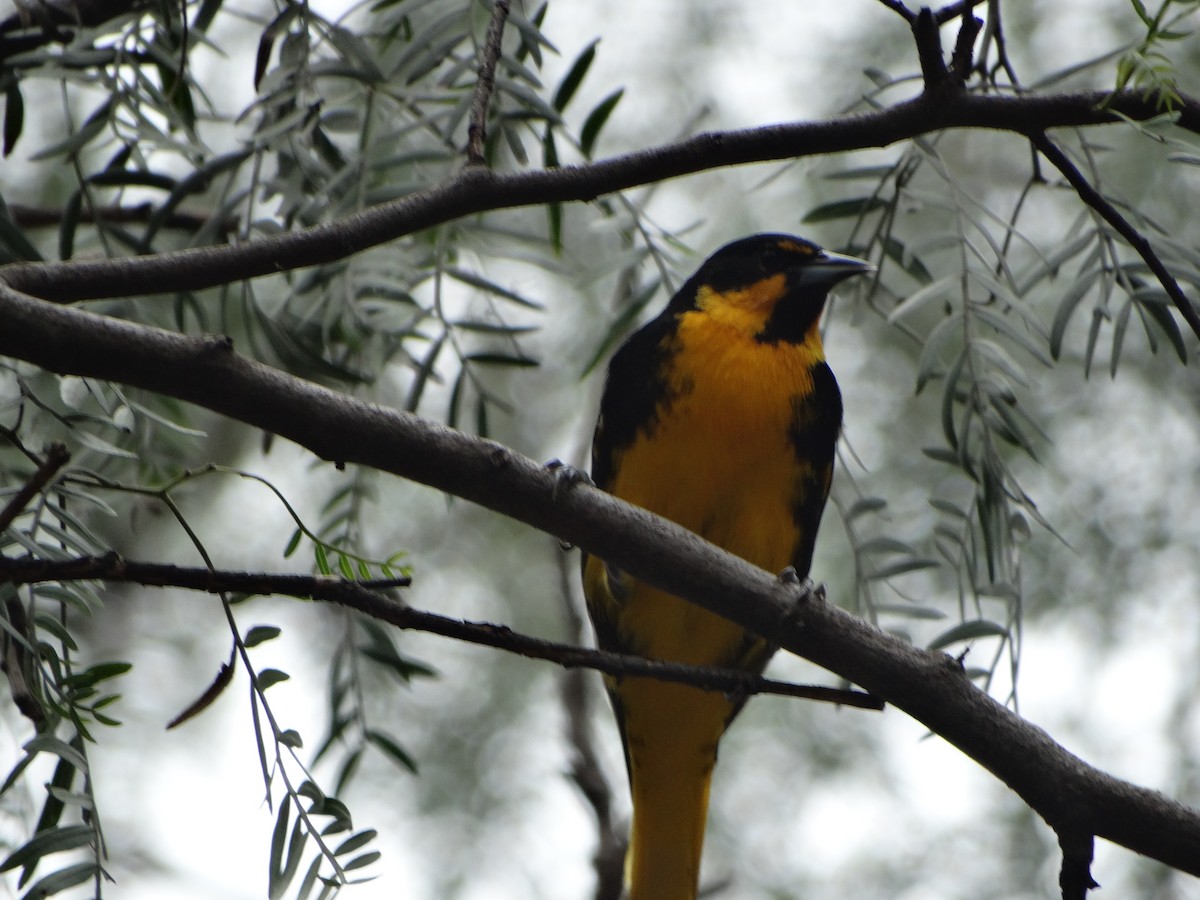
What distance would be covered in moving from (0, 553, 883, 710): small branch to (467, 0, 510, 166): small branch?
2.71 feet

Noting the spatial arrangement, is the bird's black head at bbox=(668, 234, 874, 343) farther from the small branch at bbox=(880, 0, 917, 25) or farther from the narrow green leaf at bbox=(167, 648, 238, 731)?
the narrow green leaf at bbox=(167, 648, 238, 731)

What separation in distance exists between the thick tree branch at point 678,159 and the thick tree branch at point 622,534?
10.1 inches

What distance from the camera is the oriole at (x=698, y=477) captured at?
3604 millimetres

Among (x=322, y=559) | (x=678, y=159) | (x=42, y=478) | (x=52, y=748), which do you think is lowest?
(x=52, y=748)

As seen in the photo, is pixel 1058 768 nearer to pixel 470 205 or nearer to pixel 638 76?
Answer: pixel 470 205

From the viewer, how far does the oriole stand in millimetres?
3604

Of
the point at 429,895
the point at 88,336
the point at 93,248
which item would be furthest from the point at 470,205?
A: the point at 429,895

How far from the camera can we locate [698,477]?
3574 mm

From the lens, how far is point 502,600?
20.6 feet

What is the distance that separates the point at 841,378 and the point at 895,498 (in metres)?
0.67

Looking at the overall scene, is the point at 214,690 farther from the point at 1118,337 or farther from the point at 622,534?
the point at 1118,337

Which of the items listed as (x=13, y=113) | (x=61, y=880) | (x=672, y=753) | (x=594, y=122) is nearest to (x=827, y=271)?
(x=594, y=122)

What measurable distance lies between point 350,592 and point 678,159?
846 millimetres

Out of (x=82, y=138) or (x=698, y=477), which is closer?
(x=82, y=138)
